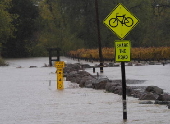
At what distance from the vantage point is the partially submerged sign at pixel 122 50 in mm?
14172

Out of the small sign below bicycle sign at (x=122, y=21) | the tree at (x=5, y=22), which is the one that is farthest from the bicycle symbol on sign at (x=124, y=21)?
the tree at (x=5, y=22)

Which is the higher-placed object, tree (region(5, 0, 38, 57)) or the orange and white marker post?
tree (region(5, 0, 38, 57))

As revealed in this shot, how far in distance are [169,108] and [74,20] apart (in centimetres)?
7349

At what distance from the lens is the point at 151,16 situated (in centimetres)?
9475

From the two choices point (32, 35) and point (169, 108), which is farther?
point (32, 35)

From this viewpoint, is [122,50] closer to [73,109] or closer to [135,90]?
[73,109]

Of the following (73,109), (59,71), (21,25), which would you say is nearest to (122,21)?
(73,109)

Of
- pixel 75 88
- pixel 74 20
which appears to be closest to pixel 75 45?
pixel 74 20

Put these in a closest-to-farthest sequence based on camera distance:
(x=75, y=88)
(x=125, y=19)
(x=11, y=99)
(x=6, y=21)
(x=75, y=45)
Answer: (x=125, y=19)
(x=11, y=99)
(x=75, y=88)
(x=6, y=21)
(x=75, y=45)

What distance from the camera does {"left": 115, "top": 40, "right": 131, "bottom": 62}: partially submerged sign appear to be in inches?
558

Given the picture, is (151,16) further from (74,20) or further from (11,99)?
(11,99)

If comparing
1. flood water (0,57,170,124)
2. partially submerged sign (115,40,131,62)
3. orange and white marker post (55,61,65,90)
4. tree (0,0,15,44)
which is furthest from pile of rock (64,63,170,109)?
tree (0,0,15,44)

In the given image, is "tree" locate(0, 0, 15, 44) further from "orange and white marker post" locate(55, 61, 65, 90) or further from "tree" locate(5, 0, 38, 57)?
"orange and white marker post" locate(55, 61, 65, 90)

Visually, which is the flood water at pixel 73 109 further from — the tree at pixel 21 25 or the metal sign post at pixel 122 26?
the tree at pixel 21 25
